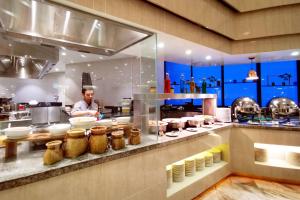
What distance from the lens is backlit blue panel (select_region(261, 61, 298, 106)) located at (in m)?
4.39

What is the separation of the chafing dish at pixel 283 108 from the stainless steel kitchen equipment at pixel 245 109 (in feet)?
0.81

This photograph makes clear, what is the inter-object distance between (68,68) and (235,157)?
13.0 ft

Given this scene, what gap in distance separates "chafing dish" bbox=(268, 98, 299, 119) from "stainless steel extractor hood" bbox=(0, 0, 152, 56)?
276 cm

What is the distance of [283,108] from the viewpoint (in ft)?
11.0

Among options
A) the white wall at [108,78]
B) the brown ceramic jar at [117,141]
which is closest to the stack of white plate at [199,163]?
the brown ceramic jar at [117,141]

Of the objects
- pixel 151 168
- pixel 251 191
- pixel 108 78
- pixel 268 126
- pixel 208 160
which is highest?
pixel 108 78

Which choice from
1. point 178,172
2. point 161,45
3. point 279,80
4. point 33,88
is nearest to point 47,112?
point 33,88

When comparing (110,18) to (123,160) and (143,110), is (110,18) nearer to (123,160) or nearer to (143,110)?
(143,110)

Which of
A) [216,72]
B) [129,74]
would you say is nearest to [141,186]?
[129,74]

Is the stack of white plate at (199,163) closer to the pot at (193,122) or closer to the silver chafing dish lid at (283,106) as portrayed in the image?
the pot at (193,122)

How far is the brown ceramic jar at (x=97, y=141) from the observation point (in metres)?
1.56

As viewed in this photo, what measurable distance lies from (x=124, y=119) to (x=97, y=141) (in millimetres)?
833

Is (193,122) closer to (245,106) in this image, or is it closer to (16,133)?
(245,106)

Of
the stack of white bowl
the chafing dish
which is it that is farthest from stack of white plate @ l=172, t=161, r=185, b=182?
the chafing dish
